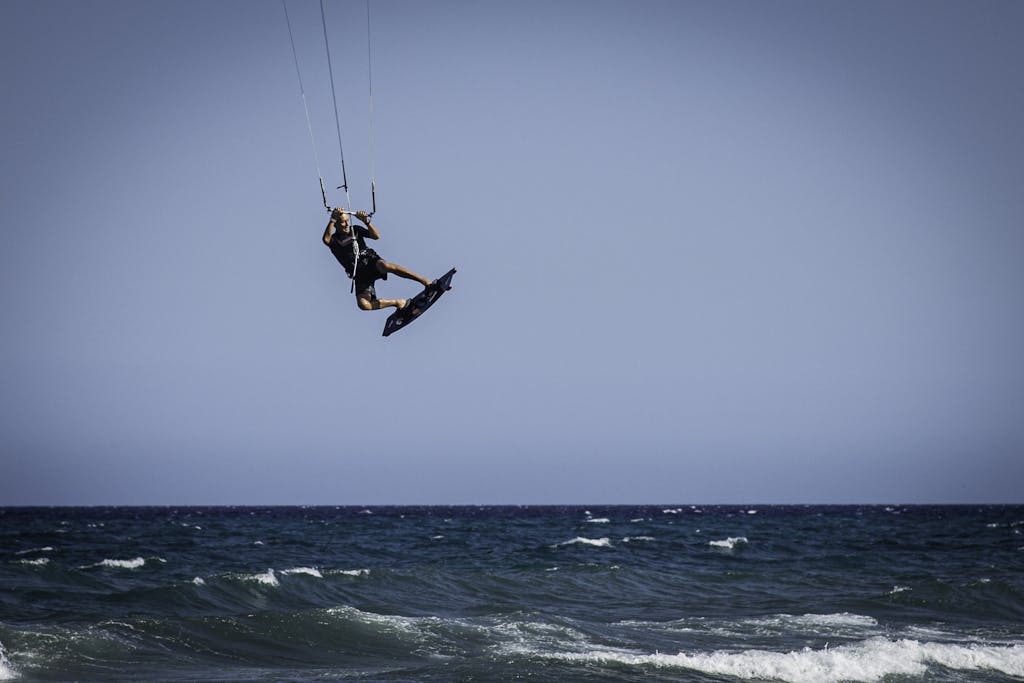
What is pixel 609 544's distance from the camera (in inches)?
1934

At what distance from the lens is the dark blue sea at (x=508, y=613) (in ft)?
56.1

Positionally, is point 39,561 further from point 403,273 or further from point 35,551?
point 403,273

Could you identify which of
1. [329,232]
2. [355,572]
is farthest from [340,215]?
[355,572]

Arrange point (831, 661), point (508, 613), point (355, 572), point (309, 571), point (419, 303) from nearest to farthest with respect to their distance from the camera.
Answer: point (419, 303)
point (831, 661)
point (508, 613)
point (309, 571)
point (355, 572)

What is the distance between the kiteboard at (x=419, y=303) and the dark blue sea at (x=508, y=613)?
18.0 feet

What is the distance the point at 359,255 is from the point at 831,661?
10.4m

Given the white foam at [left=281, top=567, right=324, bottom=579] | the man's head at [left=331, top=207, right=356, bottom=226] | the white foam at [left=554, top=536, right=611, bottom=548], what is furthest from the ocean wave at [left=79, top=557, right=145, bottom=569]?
the man's head at [left=331, top=207, right=356, bottom=226]

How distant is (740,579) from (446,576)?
31.4 feet

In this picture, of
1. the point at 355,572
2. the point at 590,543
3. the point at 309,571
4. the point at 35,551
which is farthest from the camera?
the point at 590,543

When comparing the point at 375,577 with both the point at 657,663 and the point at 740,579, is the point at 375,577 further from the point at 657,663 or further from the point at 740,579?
the point at 657,663

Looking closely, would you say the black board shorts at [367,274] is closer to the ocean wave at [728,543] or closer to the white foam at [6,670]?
the white foam at [6,670]

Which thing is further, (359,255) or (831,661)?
(831,661)

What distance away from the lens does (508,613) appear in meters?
24.5

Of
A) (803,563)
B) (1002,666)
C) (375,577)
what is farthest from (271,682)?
(803,563)
